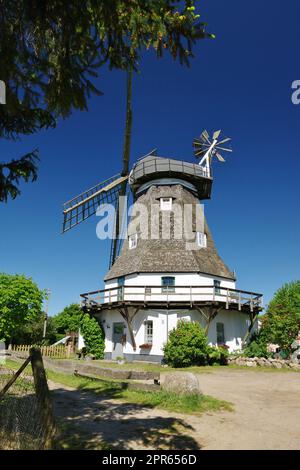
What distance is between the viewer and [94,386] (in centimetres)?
1205

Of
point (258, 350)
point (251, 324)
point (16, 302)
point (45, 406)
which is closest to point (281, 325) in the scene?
point (258, 350)

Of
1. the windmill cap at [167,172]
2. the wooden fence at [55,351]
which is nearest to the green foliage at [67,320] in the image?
the wooden fence at [55,351]

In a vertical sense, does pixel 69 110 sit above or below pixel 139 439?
above

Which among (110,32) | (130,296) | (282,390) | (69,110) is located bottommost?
(282,390)

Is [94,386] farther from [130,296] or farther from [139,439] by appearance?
[130,296]

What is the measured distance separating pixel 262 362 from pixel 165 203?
14.0m

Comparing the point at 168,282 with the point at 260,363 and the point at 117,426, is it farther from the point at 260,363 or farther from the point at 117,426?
the point at 117,426

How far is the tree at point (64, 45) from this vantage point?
5.57 m

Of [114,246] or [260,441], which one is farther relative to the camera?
[114,246]

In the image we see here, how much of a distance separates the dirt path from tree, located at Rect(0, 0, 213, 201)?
16.7 ft

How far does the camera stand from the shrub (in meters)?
20.3

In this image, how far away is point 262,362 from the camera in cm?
2147
